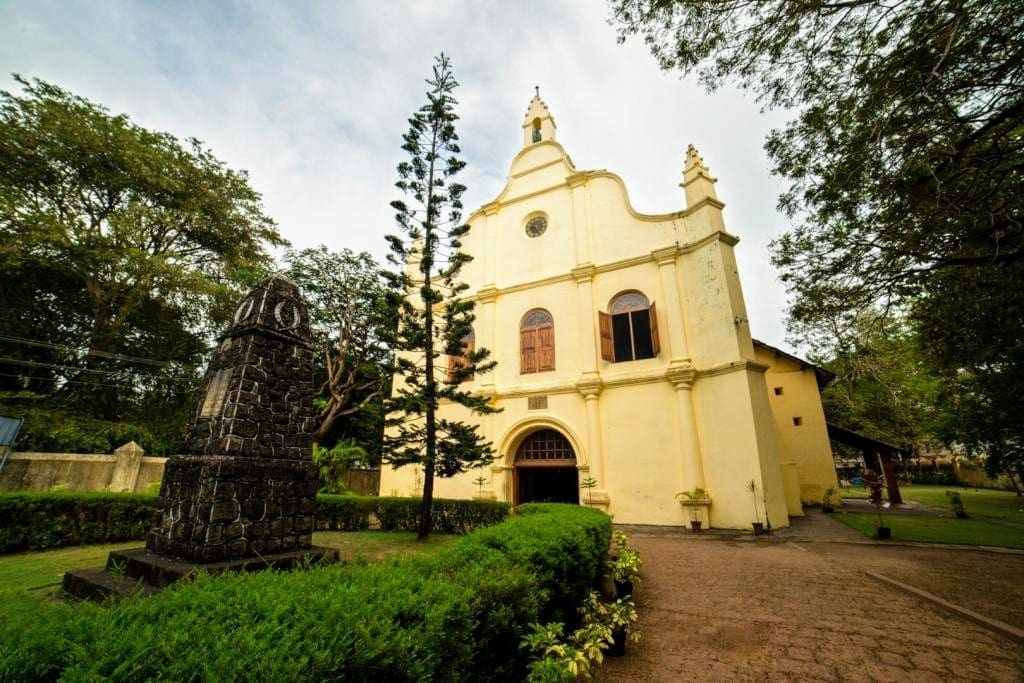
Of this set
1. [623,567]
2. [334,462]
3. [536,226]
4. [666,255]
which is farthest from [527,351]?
[623,567]

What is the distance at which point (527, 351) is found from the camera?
13.2 m

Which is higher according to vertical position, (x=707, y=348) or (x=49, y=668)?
(x=707, y=348)

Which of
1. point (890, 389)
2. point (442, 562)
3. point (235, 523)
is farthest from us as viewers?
point (890, 389)

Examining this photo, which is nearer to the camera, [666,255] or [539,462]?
[666,255]

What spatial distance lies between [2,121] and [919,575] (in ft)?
79.2

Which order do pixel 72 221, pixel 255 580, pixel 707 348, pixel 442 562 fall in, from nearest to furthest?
1. pixel 255 580
2. pixel 442 562
3. pixel 707 348
4. pixel 72 221

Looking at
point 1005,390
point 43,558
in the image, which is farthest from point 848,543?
point 43,558

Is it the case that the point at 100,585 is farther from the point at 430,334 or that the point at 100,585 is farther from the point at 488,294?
the point at 488,294

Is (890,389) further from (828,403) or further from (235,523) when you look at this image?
(235,523)

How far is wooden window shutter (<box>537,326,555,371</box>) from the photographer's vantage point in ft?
41.7

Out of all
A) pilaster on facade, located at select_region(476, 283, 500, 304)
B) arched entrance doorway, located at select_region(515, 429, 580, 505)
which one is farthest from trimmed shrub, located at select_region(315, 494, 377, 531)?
pilaster on facade, located at select_region(476, 283, 500, 304)

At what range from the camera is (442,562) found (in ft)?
9.49

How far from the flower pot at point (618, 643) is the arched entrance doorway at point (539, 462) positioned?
27.0ft

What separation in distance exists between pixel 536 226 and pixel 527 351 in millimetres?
4879
